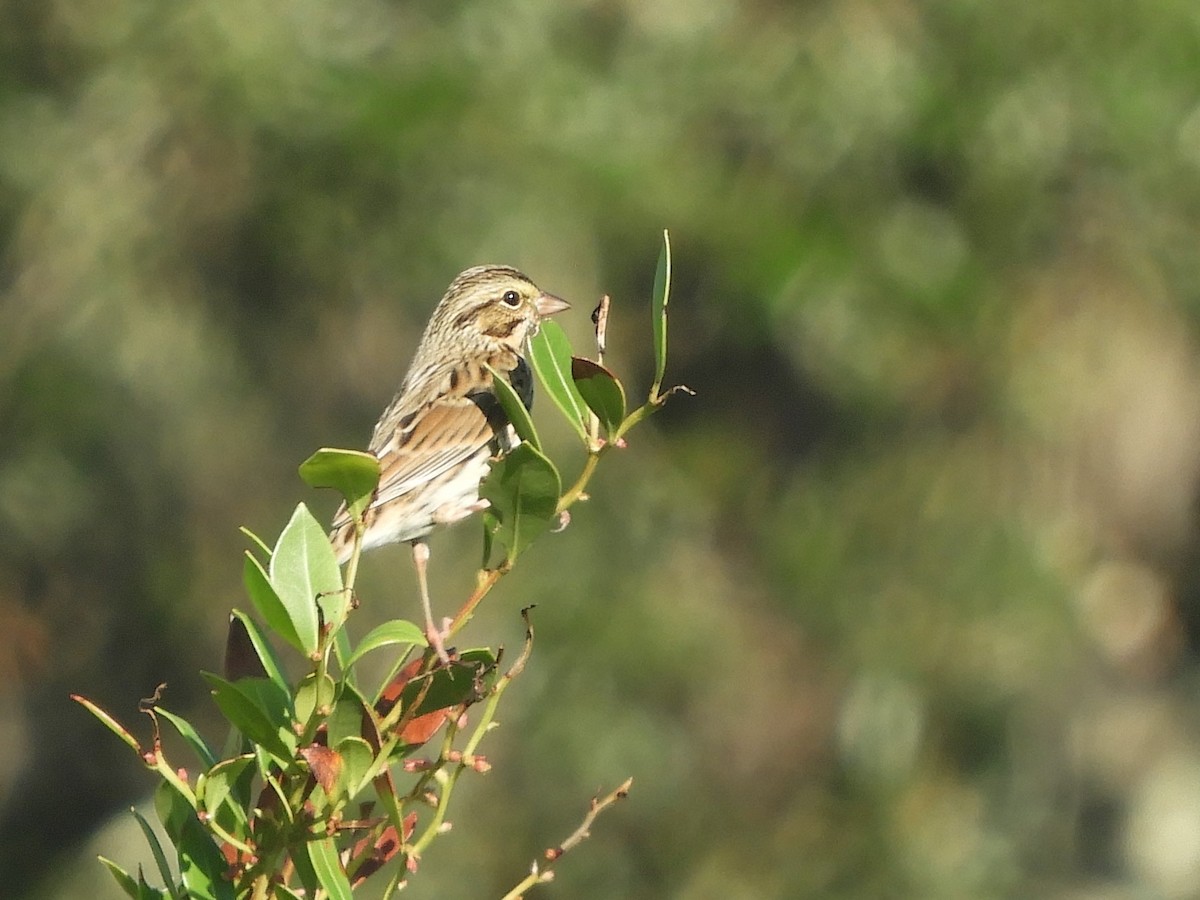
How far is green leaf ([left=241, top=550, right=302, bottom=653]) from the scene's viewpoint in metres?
1.97

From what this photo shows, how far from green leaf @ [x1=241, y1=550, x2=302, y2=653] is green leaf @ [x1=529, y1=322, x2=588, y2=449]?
1.13 feet

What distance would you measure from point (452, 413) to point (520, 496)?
5.55 ft

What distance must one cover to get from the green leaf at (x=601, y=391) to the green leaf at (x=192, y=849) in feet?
1.80

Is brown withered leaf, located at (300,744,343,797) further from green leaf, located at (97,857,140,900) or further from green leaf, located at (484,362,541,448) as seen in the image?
green leaf, located at (484,362,541,448)

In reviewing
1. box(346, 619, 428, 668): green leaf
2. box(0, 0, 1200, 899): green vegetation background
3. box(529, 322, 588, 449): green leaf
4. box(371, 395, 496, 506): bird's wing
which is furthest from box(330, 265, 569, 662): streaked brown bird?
box(0, 0, 1200, 899): green vegetation background

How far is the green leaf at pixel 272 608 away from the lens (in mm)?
1974

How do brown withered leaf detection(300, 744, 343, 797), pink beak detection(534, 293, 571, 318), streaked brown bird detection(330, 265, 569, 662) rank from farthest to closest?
pink beak detection(534, 293, 571, 318), streaked brown bird detection(330, 265, 569, 662), brown withered leaf detection(300, 744, 343, 797)

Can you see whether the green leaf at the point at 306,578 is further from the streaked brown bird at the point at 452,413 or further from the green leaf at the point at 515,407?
the streaked brown bird at the point at 452,413

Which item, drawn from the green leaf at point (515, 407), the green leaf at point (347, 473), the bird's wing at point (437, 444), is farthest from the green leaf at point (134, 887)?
the bird's wing at point (437, 444)

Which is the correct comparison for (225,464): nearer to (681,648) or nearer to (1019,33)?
(681,648)

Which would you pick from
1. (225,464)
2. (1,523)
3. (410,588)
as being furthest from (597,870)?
(1,523)

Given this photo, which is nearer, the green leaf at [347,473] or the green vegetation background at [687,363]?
the green leaf at [347,473]

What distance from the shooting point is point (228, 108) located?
7367 millimetres

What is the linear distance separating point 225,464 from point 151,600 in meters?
0.67
